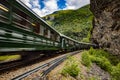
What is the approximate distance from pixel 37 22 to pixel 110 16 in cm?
2942

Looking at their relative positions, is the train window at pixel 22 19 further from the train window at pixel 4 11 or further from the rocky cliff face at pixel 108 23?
the rocky cliff face at pixel 108 23

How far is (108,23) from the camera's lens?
126 feet

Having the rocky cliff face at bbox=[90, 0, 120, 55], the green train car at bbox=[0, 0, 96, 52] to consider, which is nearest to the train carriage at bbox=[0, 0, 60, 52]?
the green train car at bbox=[0, 0, 96, 52]

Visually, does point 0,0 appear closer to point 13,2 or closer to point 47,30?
point 13,2

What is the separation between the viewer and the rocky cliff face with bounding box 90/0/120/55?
115ft

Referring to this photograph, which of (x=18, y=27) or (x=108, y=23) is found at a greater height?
(x=108, y=23)

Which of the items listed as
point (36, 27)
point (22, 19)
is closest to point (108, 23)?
point (36, 27)

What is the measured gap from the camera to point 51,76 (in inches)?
315

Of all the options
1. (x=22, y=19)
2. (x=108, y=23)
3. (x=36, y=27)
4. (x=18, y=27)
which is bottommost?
(x=18, y=27)

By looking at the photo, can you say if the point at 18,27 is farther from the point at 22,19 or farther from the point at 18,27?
the point at 22,19

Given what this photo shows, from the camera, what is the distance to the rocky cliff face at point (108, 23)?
115 feet

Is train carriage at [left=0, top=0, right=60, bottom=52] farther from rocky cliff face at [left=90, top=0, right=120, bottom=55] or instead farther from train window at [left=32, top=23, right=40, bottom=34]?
rocky cliff face at [left=90, top=0, right=120, bottom=55]

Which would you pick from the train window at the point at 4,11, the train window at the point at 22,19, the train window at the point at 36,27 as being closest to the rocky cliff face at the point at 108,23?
the train window at the point at 36,27

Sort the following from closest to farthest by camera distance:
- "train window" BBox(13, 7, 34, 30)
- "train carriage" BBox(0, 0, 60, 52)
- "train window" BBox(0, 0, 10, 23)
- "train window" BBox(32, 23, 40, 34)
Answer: "train window" BBox(0, 0, 10, 23), "train carriage" BBox(0, 0, 60, 52), "train window" BBox(13, 7, 34, 30), "train window" BBox(32, 23, 40, 34)
